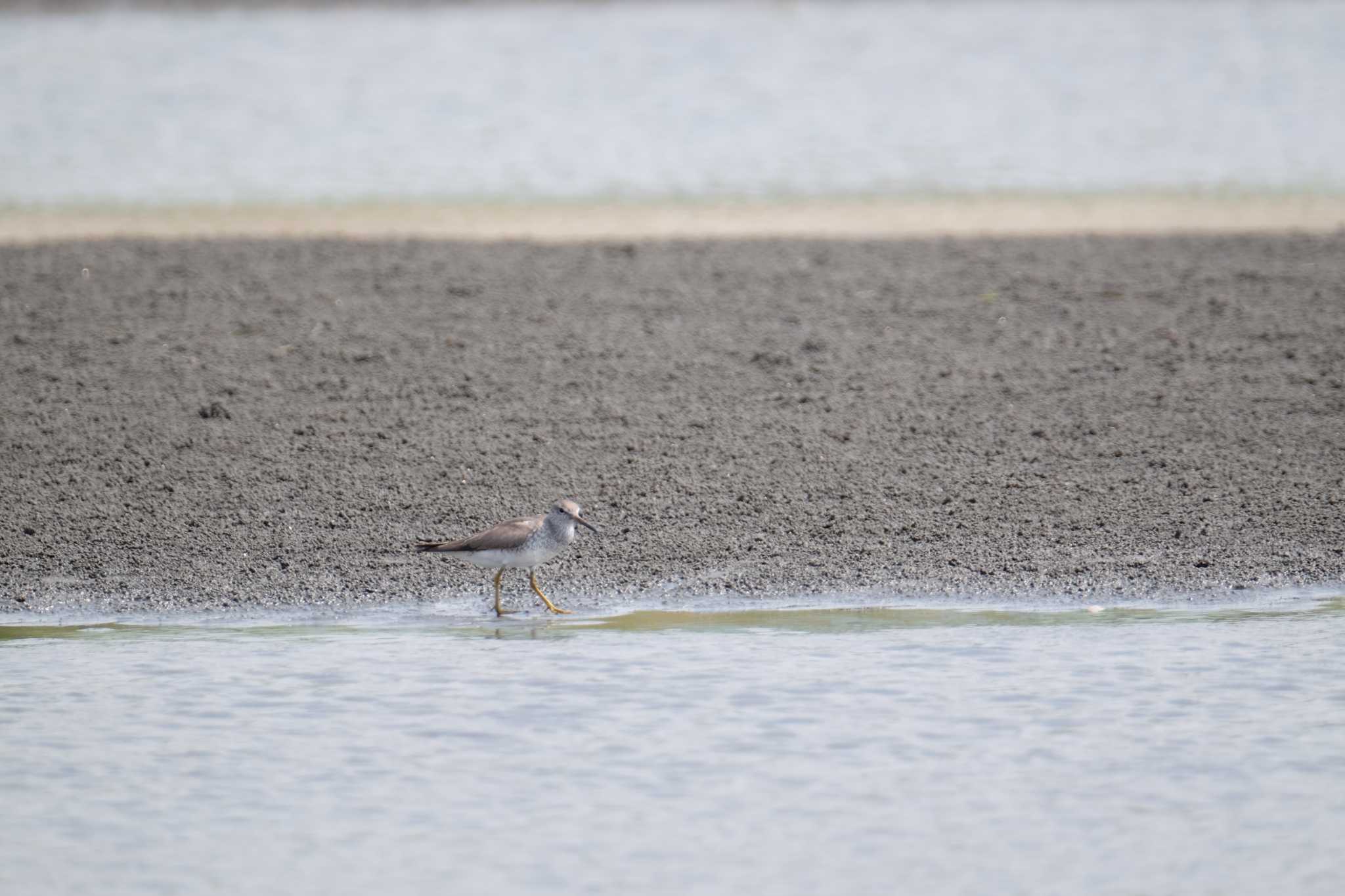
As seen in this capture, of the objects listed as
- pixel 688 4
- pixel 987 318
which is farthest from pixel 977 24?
pixel 987 318

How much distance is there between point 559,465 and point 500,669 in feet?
8.54

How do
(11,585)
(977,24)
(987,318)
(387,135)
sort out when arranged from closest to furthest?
(11,585), (987,318), (387,135), (977,24)

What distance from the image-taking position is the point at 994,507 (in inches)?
388

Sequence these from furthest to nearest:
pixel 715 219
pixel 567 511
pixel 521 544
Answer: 1. pixel 715 219
2. pixel 567 511
3. pixel 521 544

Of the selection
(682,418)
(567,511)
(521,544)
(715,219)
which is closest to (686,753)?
(521,544)

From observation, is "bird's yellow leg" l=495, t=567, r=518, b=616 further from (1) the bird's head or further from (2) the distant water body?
(2) the distant water body

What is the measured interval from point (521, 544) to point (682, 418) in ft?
9.06

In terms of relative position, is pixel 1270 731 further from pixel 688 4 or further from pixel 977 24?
pixel 688 4

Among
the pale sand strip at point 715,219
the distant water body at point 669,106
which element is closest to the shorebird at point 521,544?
the pale sand strip at point 715,219

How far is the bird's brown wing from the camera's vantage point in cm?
866

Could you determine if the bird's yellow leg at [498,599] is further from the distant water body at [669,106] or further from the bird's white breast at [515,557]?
the distant water body at [669,106]

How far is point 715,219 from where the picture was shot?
17.0 m

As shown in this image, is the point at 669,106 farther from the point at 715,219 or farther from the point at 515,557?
the point at 515,557

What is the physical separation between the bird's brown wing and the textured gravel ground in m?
0.37
